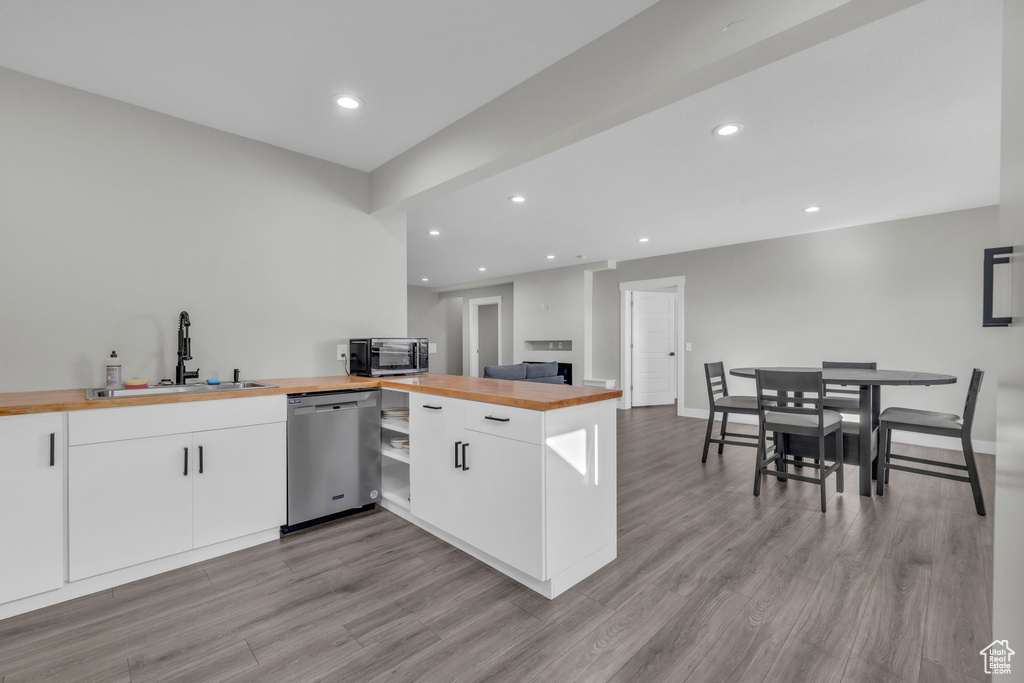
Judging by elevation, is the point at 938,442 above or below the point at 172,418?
below

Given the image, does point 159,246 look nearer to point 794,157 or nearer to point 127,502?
point 127,502

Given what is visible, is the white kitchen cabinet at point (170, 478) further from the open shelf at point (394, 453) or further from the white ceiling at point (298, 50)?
the white ceiling at point (298, 50)

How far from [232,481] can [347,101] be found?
83.4 inches

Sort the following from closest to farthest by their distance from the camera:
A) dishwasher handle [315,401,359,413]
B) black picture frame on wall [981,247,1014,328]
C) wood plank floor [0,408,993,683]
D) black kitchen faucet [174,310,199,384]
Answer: black picture frame on wall [981,247,1014,328] → wood plank floor [0,408,993,683] → black kitchen faucet [174,310,199,384] → dishwasher handle [315,401,359,413]

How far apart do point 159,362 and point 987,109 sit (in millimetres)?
4865

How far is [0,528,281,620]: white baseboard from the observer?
180cm

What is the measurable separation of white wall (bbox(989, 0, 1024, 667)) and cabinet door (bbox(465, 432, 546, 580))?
1278mm

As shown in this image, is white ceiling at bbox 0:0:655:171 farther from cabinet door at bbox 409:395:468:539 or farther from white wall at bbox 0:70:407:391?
cabinet door at bbox 409:395:468:539

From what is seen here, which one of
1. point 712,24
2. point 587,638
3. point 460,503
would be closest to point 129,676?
point 460,503

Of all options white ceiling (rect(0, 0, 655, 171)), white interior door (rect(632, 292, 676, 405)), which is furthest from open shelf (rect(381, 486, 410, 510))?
white interior door (rect(632, 292, 676, 405))

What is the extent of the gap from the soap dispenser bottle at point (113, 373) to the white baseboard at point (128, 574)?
3.01ft

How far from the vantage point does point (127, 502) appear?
1987 mm

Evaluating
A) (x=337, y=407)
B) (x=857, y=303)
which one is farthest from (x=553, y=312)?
(x=337, y=407)

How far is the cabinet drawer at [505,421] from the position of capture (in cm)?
183
